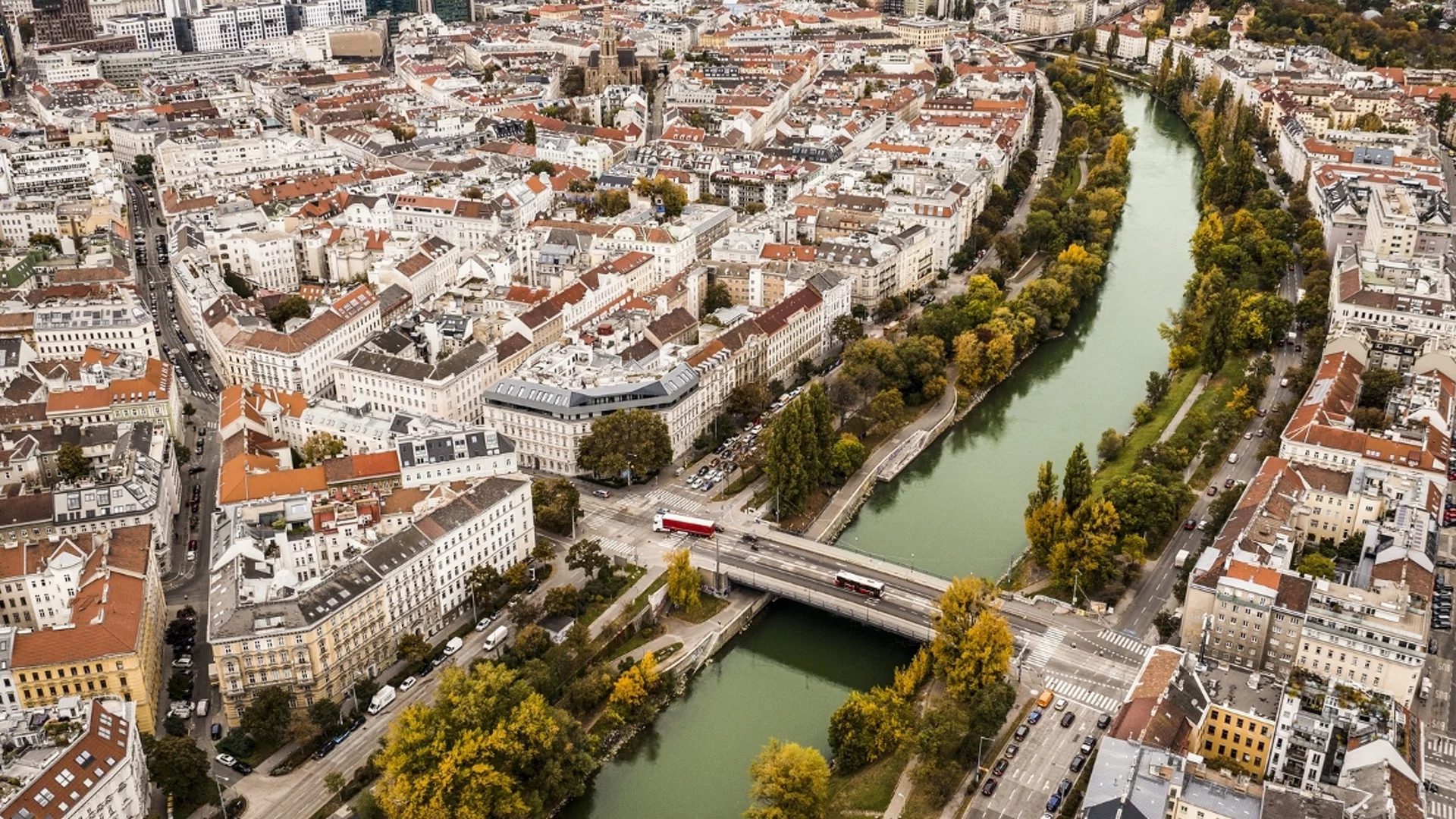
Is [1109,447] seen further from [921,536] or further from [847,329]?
[847,329]

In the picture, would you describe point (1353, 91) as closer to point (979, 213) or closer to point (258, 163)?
point (979, 213)

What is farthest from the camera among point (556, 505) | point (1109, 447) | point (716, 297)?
point (716, 297)

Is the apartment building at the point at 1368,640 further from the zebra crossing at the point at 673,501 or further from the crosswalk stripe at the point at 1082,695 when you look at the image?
the zebra crossing at the point at 673,501

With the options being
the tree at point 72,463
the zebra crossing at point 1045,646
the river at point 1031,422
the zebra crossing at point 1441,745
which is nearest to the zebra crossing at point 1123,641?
the zebra crossing at point 1045,646

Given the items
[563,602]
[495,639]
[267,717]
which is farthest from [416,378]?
[267,717]

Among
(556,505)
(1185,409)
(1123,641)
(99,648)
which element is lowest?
(1123,641)

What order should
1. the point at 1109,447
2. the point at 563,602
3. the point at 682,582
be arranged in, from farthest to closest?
the point at 1109,447 → the point at 682,582 → the point at 563,602
